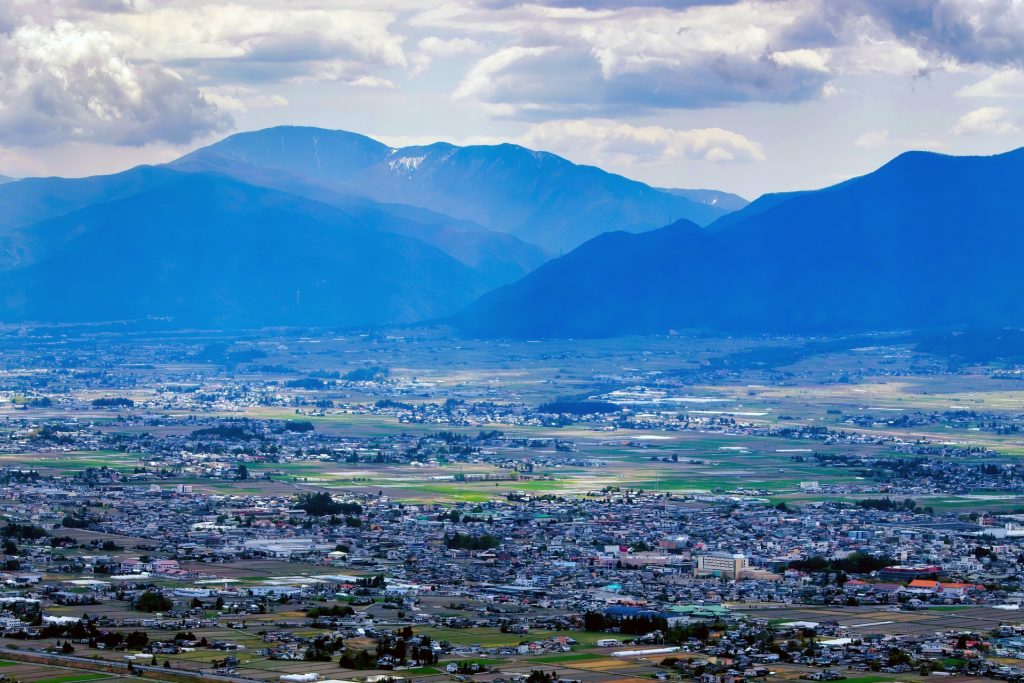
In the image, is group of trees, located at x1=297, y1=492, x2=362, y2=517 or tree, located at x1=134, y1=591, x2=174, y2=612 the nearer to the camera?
tree, located at x1=134, y1=591, x2=174, y2=612

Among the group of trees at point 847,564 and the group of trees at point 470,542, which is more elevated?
the group of trees at point 470,542

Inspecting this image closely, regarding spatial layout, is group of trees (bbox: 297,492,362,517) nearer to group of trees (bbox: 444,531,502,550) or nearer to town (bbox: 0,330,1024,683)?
town (bbox: 0,330,1024,683)

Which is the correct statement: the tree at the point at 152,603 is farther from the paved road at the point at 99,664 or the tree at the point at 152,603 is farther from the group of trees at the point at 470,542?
the group of trees at the point at 470,542

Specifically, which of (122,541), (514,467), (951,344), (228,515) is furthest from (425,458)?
(951,344)

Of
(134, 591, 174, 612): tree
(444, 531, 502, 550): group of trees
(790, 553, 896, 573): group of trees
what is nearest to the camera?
(134, 591, 174, 612): tree

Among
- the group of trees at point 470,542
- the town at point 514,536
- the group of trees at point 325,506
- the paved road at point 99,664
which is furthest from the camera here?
the group of trees at point 325,506

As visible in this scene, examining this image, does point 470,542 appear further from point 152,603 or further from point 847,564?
point 152,603

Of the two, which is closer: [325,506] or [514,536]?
[514,536]

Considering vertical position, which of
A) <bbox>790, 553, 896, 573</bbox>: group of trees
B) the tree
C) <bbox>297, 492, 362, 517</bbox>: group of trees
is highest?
<bbox>297, 492, 362, 517</bbox>: group of trees

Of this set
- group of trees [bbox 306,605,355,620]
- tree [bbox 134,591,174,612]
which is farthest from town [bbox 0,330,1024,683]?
group of trees [bbox 306,605,355,620]

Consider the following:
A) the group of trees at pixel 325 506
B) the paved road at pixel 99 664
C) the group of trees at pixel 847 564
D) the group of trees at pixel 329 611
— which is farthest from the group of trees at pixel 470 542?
the paved road at pixel 99 664

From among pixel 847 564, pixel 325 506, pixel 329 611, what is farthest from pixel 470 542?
pixel 329 611

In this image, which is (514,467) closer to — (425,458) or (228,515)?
(425,458)
